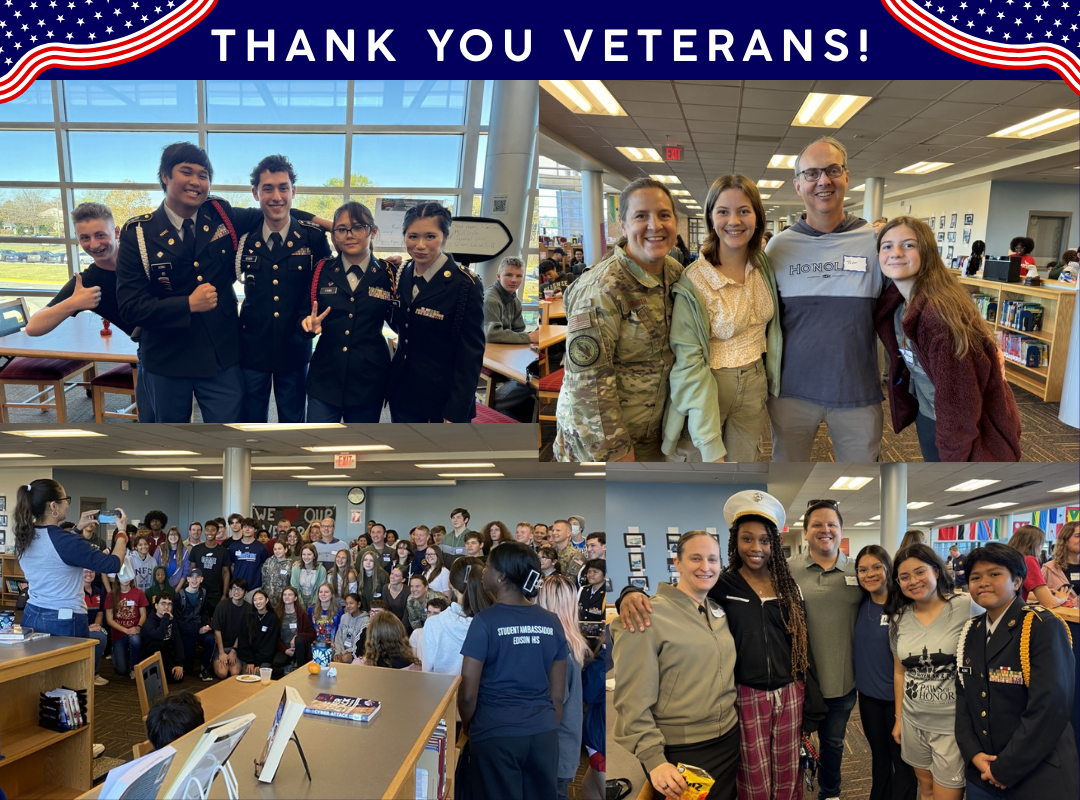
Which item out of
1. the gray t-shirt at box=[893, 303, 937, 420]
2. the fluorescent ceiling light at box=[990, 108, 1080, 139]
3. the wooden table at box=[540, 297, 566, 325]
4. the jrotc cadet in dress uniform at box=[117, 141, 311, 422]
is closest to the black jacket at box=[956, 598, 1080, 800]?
the gray t-shirt at box=[893, 303, 937, 420]

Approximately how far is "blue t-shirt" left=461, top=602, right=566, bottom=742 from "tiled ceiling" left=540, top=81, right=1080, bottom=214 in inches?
74.6

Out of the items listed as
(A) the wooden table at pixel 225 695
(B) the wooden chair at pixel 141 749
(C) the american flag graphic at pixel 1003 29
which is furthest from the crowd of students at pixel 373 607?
(C) the american flag graphic at pixel 1003 29

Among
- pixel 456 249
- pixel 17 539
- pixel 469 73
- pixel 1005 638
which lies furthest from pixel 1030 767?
pixel 17 539

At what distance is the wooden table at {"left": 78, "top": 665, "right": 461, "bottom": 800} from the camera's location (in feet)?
6.52

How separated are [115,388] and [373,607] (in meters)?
2.43

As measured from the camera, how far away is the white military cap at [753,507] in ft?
7.27

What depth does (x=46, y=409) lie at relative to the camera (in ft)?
8.55

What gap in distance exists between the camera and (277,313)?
8.23 feet

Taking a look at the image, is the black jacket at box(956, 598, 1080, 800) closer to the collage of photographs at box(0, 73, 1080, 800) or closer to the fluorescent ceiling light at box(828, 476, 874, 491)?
the collage of photographs at box(0, 73, 1080, 800)

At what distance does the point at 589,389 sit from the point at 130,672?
4185 mm

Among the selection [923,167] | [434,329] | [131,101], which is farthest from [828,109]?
[131,101]

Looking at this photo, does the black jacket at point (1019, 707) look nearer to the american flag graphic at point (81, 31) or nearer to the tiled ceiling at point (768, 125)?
the tiled ceiling at point (768, 125)

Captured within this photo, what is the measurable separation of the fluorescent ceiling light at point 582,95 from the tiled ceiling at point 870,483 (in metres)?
1.32

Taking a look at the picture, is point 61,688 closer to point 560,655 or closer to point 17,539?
point 17,539
